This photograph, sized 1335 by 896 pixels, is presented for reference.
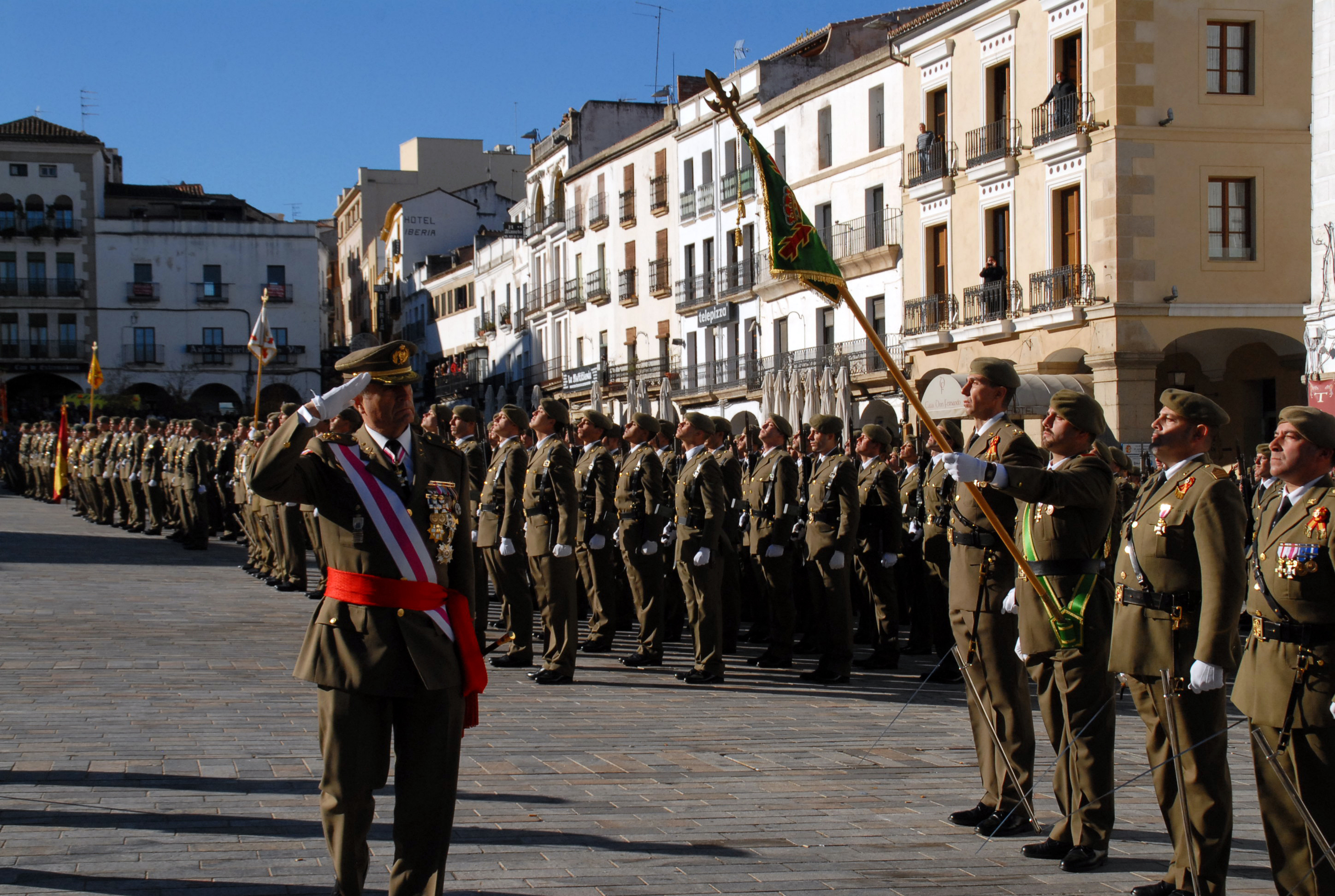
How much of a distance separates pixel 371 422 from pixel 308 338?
212 feet

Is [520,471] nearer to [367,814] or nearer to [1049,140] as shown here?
[367,814]

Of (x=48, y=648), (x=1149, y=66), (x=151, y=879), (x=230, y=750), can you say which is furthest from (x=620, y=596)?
(x=1149, y=66)

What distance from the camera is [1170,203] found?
27438 millimetres

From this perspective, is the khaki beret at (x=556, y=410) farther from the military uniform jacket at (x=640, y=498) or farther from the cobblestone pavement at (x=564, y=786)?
the cobblestone pavement at (x=564, y=786)

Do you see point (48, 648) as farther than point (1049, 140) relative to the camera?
No

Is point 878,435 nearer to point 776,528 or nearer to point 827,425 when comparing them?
point 827,425

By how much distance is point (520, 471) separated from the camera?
11.8 meters

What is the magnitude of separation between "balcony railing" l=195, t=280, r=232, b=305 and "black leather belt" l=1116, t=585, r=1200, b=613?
6464cm

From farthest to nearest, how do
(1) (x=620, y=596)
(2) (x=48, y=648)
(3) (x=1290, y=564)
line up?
(1) (x=620, y=596)
(2) (x=48, y=648)
(3) (x=1290, y=564)

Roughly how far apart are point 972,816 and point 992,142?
26.0 metres

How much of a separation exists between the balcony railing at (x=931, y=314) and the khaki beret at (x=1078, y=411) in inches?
1009

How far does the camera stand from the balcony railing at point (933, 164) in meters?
32.2

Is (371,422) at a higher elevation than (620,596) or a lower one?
higher

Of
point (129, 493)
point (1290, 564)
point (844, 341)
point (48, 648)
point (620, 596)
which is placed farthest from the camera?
point (844, 341)
